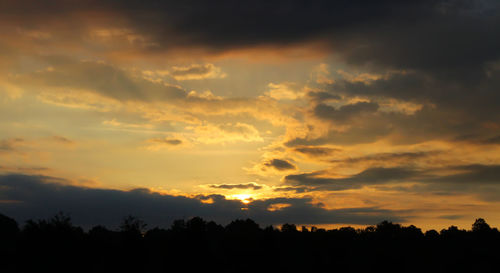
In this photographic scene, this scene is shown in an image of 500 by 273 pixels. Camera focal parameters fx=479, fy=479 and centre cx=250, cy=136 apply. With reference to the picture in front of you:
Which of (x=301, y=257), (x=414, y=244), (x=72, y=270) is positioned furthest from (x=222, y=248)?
(x=414, y=244)

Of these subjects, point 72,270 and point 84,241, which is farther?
point 84,241

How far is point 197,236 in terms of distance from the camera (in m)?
85.8

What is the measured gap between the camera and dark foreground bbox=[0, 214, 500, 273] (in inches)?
2889

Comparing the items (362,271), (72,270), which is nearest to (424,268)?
(362,271)

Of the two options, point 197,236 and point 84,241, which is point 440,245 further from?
point 84,241

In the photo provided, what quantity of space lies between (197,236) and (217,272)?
726 cm

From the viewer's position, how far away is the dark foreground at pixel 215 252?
241 ft

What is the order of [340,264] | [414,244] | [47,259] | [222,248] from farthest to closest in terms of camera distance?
[414,244], [340,264], [222,248], [47,259]

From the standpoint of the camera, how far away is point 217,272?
85062 millimetres

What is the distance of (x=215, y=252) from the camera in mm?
96312

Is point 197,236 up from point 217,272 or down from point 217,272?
up

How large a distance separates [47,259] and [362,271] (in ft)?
255

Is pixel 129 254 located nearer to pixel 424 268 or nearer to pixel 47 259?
pixel 47 259

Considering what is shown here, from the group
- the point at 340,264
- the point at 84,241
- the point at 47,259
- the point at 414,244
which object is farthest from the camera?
the point at 414,244
